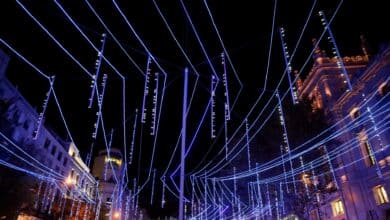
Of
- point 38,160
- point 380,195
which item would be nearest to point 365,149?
point 380,195

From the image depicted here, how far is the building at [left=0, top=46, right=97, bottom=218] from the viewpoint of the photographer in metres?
20.5

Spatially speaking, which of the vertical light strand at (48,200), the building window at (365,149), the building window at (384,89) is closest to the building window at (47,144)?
the vertical light strand at (48,200)

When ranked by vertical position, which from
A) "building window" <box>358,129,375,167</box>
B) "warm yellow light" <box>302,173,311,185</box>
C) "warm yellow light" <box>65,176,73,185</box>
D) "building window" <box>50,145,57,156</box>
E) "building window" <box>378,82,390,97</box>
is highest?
"building window" <box>50,145,57,156</box>

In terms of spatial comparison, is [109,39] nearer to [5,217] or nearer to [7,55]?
[5,217]

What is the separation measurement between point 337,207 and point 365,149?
6097mm

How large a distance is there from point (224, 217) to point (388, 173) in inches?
1097

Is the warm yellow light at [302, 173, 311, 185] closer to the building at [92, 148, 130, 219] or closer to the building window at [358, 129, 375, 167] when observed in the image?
the building window at [358, 129, 375, 167]

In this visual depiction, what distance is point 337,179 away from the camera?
84.3 feet

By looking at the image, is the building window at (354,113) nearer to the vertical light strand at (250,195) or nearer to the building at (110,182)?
the vertical light strand at (250,195)

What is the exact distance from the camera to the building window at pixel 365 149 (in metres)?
23.0

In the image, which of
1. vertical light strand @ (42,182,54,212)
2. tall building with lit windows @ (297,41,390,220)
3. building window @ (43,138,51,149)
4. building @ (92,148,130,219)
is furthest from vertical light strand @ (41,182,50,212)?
tall building with lit windows @ (297,41,390,220)

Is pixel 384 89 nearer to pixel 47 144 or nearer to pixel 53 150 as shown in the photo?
pixel 47 144

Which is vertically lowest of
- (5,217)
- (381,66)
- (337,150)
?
(5,217)

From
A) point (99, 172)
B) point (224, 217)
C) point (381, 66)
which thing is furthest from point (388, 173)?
point (99, 172)
